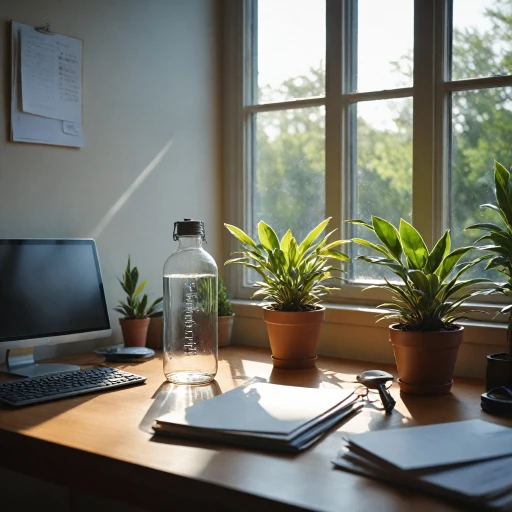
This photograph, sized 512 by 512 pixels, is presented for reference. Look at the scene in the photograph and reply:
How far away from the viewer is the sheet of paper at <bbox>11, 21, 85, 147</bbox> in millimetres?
1947

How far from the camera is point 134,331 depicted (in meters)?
2.20

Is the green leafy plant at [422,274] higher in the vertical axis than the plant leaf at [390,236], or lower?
lower

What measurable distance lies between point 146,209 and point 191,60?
63cm

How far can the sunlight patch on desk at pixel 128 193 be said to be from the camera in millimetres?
2223

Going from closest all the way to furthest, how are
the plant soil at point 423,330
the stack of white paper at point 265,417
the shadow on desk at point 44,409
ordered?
the stack of white paper at point 265,417 < the shadow on desk at point 44,409 < the plant soil at point 423,330

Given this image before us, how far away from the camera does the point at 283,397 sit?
4.92 feet

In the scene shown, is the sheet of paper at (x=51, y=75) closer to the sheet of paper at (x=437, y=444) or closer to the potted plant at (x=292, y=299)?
the potted plant at (x=292, y=299)

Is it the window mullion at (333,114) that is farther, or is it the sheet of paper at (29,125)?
the window mullion at (333,114)

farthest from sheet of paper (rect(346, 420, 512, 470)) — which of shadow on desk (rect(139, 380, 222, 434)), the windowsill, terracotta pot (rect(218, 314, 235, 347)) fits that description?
terracotta pot (rect(218, 314, 235, 347))

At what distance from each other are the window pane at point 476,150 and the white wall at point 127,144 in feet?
3.20

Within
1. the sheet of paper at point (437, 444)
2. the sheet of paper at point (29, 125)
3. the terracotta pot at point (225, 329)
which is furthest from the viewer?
the terracotta pot at point (225, 329)


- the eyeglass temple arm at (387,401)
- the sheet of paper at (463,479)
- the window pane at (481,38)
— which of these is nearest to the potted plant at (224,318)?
the eyeglass temple arm at (387,401)

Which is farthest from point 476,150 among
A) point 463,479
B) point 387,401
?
point 463,479

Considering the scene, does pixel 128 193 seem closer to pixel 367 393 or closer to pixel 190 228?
pixel 190 228
